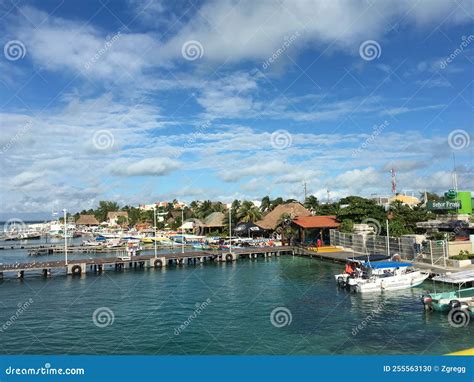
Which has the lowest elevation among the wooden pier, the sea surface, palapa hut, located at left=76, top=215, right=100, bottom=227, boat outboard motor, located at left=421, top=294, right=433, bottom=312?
the sea surface

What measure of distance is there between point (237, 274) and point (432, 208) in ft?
80.3

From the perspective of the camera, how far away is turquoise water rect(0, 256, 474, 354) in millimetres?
17344

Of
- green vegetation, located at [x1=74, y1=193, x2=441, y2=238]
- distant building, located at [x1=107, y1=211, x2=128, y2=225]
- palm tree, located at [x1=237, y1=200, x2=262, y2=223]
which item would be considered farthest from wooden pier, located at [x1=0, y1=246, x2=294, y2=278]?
distant building, located at [x1=107, y1=211, x2=128, y2=225]

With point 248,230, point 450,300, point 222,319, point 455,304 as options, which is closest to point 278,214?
point 248,230

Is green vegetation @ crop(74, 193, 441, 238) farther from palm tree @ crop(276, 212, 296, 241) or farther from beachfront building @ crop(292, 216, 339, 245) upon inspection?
beachfront building @ crop(292, 216, 339, 245)

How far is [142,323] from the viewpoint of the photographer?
70.2ft

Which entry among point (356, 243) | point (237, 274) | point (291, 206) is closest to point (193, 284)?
point (237, 274)

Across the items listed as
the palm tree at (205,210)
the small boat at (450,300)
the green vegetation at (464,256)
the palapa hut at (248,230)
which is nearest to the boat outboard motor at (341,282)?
the small boat at (450,300)

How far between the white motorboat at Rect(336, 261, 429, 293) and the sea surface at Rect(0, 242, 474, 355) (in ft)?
2.59

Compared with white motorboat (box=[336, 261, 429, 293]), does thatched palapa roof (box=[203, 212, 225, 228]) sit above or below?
above

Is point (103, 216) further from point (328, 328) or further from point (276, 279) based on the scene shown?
point (328, 328)

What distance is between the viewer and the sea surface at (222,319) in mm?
17359

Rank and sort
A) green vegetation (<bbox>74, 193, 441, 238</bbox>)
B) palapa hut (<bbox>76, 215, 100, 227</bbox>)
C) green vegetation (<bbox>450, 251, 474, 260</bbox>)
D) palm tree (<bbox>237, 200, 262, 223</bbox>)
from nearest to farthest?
green vegetation (<bbox>450, 251, 474, 260</bbox>), green vegetation (<bbox>74, 193, 441, 238</bbox>), palm tree (<bbox>237, 200, 262, 223</bbox>), palapa hut (<bbox>76, 215, 100, 227</bbox>)

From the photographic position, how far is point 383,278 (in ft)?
90.3
